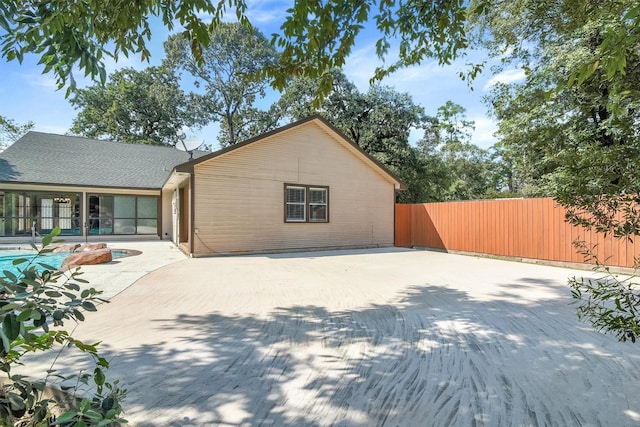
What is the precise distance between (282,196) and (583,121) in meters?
11.2

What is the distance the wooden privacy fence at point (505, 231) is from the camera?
838cm

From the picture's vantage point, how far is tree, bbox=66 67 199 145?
25734 millimetres

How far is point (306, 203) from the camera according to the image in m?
12.3

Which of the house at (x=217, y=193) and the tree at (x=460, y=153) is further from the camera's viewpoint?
the tree at (x=460, y=153)

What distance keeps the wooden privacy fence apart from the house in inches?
50.1

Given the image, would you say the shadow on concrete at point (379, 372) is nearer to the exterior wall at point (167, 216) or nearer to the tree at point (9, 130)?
the exterior wall at point (167, 216)

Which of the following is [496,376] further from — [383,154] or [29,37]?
[383,154]

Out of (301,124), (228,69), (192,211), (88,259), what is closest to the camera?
(88,259)

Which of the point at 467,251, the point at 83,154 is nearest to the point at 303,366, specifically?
the point at 467,251

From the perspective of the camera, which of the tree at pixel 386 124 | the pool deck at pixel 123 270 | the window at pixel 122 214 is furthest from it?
the tree at pixel 386 124

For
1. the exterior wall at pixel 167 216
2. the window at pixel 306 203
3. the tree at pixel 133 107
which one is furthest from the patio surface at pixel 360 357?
the tree at pixel 133 107

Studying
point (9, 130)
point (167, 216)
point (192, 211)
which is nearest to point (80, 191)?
point (167, 216)

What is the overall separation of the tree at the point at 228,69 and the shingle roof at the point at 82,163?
9.40m

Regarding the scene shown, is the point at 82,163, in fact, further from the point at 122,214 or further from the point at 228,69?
the point at 228,69
